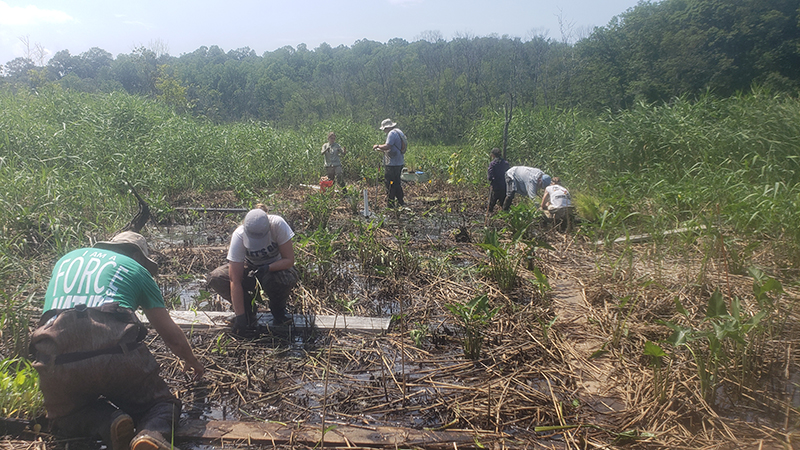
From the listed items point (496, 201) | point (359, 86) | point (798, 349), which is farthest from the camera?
point (359, 86)

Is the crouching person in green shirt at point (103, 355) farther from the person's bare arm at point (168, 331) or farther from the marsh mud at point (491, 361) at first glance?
the marsh mud at point (491, 361)

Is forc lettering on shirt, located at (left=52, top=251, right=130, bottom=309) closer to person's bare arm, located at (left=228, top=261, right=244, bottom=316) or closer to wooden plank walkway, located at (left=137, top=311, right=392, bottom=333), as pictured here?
person's bare arm, located at (left=228, top=261, right=244, bottom=316)

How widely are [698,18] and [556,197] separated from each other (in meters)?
17.6

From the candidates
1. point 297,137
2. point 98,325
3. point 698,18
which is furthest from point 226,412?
point 698,18

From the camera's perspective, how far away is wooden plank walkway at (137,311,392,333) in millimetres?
3799

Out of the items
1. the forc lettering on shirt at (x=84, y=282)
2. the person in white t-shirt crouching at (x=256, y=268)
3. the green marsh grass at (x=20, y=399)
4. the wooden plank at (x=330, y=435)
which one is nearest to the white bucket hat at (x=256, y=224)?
the person in white t-shirt crouching at (x=256, y=268)

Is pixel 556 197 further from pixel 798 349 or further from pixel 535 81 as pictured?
pixel 535 81

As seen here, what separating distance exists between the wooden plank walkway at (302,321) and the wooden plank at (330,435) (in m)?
1.20

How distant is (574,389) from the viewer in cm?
299

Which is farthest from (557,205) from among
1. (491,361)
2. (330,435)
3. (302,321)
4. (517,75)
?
(517,75)

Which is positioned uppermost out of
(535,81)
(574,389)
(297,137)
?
(535,81)

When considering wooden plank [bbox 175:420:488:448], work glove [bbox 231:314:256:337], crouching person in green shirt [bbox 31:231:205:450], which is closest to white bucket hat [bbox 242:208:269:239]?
work glove [bbox 231:314:256:337]

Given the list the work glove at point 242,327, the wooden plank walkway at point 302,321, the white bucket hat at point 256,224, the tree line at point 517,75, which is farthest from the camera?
the tree line at point 517,75

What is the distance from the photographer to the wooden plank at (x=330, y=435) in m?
2.48
